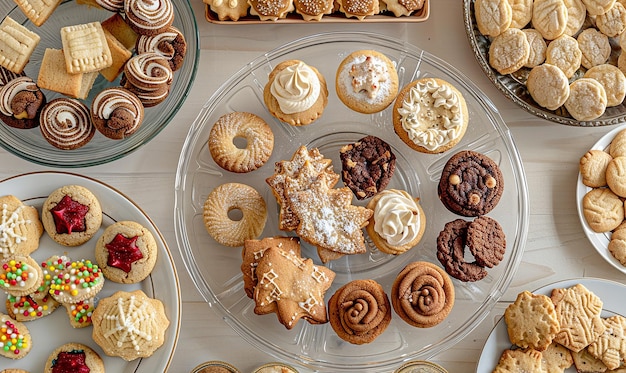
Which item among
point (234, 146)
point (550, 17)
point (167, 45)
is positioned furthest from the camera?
point (550, 17)

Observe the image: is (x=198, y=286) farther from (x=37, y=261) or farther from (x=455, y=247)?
(x=455, y=247)

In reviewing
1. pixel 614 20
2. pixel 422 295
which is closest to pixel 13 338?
pixel 422 295

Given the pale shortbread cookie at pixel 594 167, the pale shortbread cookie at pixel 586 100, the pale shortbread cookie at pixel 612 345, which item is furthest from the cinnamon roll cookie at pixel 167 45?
the pale shortbread cookie at pixel 612 345

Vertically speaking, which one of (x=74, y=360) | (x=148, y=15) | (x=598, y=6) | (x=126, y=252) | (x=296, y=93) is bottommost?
(x=74, y=360)

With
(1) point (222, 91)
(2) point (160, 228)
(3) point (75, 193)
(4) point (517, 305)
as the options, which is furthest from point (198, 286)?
(4) point (517, 305)

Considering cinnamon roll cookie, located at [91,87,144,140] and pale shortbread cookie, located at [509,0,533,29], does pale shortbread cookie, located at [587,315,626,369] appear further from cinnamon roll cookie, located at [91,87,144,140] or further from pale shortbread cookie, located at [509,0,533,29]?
cinnamon roll cookie, located at [91,87,144,140]

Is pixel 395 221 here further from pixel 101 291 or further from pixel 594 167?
pixel 101 291
